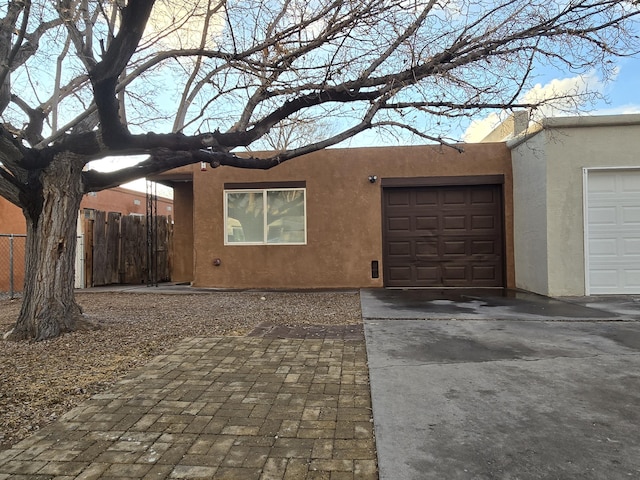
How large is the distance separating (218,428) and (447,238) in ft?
31.4

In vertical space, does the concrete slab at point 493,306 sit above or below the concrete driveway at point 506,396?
above

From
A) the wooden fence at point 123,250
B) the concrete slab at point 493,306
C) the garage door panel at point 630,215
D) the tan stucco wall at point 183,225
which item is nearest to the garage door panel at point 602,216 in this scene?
the garage door panel at point 630,215

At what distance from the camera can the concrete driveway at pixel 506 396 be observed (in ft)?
8.66

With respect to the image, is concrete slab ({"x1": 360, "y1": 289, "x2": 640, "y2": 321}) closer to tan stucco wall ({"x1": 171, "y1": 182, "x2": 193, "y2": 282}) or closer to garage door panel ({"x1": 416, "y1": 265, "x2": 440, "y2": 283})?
garage door panel ({"x1": 416, "y1": 265, "x2": 440, "y2": 283})

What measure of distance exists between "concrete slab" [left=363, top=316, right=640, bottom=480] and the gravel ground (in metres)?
2.17

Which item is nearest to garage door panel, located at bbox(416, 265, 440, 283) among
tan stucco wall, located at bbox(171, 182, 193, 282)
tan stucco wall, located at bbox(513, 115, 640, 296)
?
tan stucco wall, located at bbox(513, 115, 640, 296)

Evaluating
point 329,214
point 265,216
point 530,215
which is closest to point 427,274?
point 530,215

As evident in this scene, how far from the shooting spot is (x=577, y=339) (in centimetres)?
545

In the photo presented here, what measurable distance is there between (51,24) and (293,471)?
7420 millimetres

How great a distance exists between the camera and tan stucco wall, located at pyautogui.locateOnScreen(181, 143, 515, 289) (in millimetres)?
11648

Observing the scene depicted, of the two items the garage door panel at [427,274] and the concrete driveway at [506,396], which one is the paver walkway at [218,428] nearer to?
the concrete driveway at [506,396]

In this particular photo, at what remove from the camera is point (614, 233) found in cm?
930

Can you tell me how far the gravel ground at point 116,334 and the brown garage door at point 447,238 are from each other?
2300 millimetres

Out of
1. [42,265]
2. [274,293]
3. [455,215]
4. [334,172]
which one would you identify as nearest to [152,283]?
[274,293]
